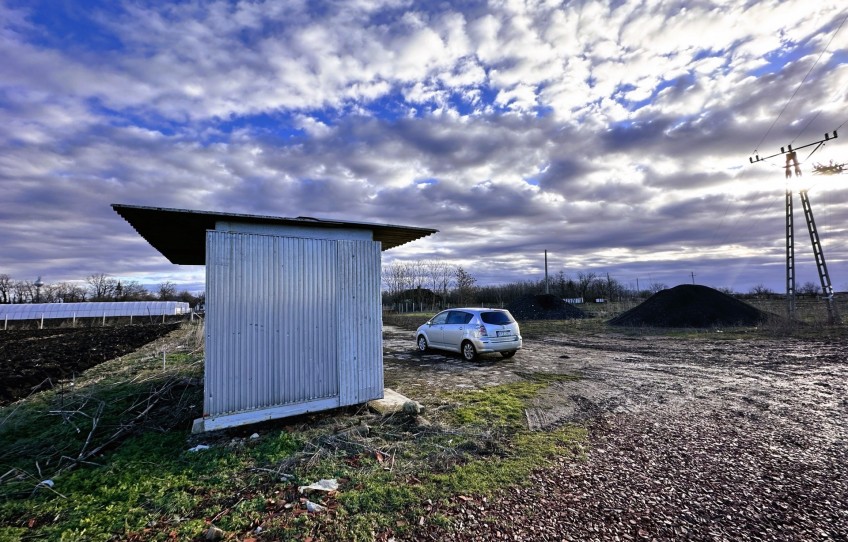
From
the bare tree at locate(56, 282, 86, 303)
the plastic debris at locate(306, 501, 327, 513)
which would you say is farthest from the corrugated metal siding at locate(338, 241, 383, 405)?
the bare tree at locate(56, 282, 86, 303)

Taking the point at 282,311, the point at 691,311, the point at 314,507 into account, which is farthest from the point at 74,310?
the point at 691,311

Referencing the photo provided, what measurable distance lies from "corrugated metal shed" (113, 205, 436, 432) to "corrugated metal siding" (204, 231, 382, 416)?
14 mm

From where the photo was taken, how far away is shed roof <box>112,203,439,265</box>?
489cm

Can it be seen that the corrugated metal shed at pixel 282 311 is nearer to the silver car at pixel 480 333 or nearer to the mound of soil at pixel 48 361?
the silver car at pixel 480 333

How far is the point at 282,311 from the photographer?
547 cm

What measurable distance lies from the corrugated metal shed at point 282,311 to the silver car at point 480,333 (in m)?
4.89

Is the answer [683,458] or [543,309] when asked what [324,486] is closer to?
[683,458]

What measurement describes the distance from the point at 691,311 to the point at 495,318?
55.9ft

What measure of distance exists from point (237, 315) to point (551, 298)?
2968cm

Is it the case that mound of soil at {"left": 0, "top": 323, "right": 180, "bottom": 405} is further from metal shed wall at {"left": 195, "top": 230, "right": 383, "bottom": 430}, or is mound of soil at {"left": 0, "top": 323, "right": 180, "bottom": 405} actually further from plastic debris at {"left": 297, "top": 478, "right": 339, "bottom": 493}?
plastic debris at {"left": 297, "top": 478, "right": 339, "bottom": 493}

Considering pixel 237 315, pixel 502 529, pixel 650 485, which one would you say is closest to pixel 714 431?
pixel 650 485

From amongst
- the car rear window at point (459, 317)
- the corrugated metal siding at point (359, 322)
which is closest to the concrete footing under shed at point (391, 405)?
the corrugated metal siding at point (359, 322)

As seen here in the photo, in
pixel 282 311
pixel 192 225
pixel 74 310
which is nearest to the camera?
pixel 282 311

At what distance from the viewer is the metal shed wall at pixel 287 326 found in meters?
5.05
